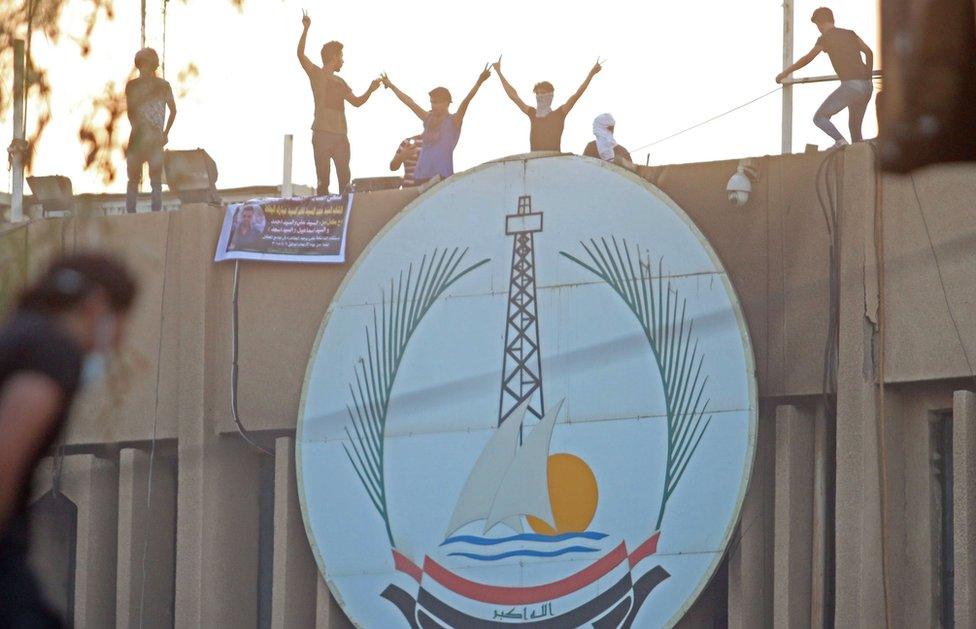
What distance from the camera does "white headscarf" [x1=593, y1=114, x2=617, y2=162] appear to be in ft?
64.0

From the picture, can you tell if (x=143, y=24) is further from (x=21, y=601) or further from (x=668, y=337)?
(x=668, y=337)

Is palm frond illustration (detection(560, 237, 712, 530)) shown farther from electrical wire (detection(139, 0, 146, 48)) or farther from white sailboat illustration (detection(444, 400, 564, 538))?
electrical wire (detection(139, 0, 146, 48))

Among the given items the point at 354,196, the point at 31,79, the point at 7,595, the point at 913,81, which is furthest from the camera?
the point at 354,196

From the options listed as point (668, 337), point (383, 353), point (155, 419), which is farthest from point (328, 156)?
point (668, 337)

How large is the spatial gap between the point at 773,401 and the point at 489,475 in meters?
2.89

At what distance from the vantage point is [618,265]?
62.7ft

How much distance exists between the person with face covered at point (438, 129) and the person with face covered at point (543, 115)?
1.15ft

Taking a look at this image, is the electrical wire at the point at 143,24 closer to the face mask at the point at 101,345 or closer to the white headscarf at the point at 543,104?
the face mask at the point at 101,345

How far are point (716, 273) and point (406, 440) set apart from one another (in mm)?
3666

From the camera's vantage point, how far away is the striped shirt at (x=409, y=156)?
20422 millimetres

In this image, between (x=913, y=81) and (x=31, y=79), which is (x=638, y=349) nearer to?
(x=31, y=79)

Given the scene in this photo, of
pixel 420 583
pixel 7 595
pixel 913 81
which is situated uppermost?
pixel 913 81

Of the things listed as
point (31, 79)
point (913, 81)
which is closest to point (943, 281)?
point (31, 79)

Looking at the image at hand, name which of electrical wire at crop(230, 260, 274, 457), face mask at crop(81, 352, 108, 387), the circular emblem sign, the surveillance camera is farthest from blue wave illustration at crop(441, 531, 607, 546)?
Answer: face mask at crop(81, 352, 108, 387)
